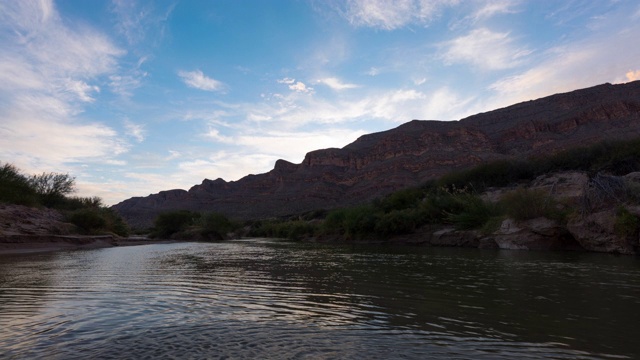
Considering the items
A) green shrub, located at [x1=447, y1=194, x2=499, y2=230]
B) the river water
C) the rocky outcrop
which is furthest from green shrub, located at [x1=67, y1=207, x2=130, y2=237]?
green shrub, located at [x1=447, y1=194, x2=499, y2=230]

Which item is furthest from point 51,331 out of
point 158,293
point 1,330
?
point 158,293

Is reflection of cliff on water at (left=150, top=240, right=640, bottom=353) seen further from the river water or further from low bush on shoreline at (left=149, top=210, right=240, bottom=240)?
low bush on shoreline at (left=149, top=210, right=240, bottom=240)

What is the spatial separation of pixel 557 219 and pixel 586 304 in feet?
63.8

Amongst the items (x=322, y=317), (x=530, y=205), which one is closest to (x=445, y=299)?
(x=322, y=317)

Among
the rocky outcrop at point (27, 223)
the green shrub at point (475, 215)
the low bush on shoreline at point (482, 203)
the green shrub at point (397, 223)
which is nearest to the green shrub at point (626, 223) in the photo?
the low bush on shoreline at point (482, 203)

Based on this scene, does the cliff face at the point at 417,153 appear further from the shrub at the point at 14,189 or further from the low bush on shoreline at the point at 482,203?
the shrub at the point at 14,189

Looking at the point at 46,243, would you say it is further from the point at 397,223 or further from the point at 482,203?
the point at 482,203

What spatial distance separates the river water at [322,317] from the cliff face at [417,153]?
71.4 metres

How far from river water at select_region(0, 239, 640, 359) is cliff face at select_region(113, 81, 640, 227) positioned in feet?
234

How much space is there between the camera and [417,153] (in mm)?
117250

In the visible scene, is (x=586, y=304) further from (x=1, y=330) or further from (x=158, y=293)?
(x=1, y=330)

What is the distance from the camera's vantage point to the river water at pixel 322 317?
5.15 m

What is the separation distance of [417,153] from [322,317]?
114 m

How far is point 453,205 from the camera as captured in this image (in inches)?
1464
